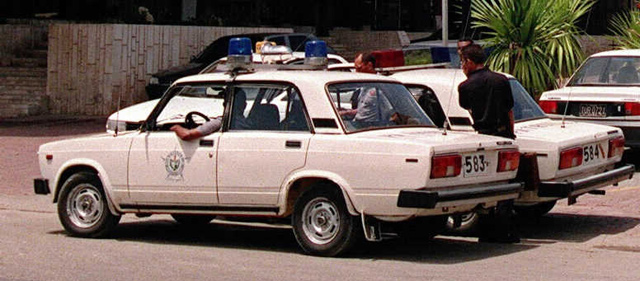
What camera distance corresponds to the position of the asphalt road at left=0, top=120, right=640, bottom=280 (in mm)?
9547

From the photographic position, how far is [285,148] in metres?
10.4

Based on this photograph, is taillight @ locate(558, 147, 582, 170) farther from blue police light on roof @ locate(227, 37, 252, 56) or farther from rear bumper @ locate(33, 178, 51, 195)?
rear bumper @ locate(33, 178, 51, 195)

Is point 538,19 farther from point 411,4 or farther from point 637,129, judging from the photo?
point 411,4

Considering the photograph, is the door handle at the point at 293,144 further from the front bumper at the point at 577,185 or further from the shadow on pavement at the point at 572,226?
the shadow on pavement at the point at 572,226

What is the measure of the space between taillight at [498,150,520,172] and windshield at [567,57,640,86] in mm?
6693

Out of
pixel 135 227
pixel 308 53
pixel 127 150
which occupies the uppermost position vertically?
pixel 308 53

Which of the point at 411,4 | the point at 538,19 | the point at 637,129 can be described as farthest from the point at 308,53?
the point at 411,4

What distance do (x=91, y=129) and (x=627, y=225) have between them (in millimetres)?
12324

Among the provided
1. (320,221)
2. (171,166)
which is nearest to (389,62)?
(171,166)

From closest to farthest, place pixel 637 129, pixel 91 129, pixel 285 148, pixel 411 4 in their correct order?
1. pixel 285 148
2. pixel 637 129
3. pixel 91 129
4. pixel 411 4

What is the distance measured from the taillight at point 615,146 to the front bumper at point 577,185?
24 cm

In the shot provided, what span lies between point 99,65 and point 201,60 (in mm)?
2021

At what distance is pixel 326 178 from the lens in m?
10.1

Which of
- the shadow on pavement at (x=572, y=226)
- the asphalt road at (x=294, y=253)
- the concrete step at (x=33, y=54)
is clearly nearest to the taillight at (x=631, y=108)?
the asphalt road at (x=294, y=253)
